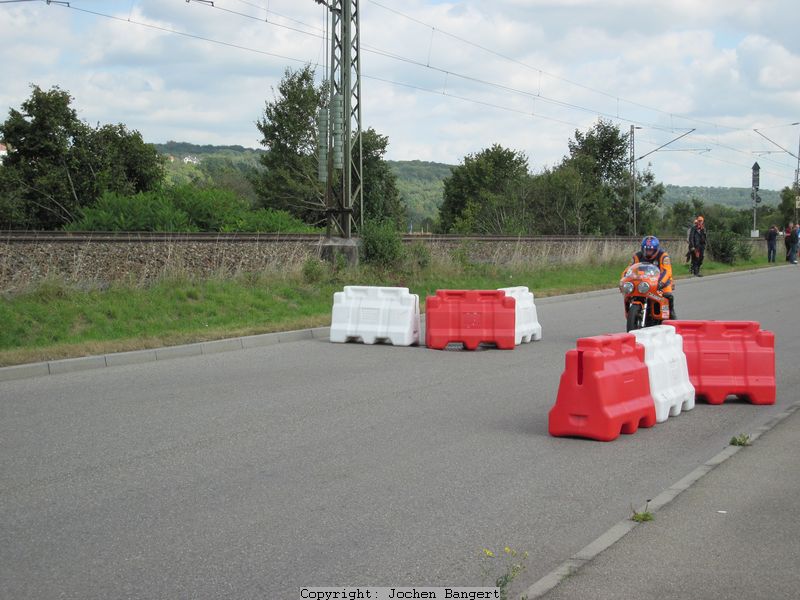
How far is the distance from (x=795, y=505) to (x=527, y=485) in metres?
1.71

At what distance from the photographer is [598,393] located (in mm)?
8078

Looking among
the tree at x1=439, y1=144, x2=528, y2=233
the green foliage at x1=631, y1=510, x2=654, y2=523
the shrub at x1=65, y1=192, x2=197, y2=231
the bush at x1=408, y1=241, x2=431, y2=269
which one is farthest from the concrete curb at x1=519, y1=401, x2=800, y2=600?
the tree at x1=439, y1=144, x2=528, y2=233

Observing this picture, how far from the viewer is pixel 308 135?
56.6m

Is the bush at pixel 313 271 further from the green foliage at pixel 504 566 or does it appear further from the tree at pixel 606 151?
the tree at pixel 606 151

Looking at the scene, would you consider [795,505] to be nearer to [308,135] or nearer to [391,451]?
[391,451]

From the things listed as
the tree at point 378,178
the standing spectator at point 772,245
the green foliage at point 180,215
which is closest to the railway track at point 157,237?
the green foliage at point 180,215

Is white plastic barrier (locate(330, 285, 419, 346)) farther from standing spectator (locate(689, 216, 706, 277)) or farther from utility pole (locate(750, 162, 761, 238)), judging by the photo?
utility pole (locate(750, 162, 761, 238))

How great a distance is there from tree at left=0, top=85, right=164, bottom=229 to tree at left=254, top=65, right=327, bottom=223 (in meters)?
13.5

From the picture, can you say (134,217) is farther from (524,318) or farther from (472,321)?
(472,321)

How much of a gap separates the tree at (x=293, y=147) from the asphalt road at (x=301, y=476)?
144 feet

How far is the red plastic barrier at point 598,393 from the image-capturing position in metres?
8.11

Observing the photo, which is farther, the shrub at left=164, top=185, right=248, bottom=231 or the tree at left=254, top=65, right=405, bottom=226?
the tree at left=254, top=65, right=405, bottom=226

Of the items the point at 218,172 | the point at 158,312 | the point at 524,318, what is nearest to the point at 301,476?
the point at 524,318

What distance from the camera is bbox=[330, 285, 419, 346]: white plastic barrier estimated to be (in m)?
15.4
